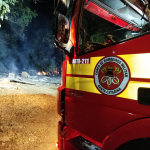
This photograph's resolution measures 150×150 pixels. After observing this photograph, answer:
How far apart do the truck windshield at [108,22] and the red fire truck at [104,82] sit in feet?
0.05

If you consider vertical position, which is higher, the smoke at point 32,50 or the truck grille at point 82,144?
the smoke at point 32,50

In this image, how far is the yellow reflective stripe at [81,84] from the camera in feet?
5.67

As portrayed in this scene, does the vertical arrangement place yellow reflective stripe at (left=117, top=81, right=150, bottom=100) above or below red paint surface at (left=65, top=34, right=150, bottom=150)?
above

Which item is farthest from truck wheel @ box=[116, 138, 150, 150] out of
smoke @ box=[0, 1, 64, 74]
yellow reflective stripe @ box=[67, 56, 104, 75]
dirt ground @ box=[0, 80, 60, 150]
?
smoke @ box=[0, 1, 64, 74]

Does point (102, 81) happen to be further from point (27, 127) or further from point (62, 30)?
point (27, 127)

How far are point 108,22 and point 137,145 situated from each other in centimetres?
231

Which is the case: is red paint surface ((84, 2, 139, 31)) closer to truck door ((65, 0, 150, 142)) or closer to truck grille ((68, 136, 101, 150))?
truck door ((65, 0, 150, 142))

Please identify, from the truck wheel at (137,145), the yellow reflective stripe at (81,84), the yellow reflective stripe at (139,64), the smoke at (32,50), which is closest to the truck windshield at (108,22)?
the yellow reflective stripe at (81,84)

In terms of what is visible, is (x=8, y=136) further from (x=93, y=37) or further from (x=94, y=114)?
(x=93, y=37)

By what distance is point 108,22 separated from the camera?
2.82 metres

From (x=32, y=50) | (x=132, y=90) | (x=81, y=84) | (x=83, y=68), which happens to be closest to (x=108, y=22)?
(x=83, y=68)

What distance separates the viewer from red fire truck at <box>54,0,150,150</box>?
1.35 metres

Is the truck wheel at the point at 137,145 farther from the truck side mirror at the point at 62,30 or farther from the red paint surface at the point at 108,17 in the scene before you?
the red paint surface at the point at 108,17

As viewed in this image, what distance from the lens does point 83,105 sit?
1842 millimetres
